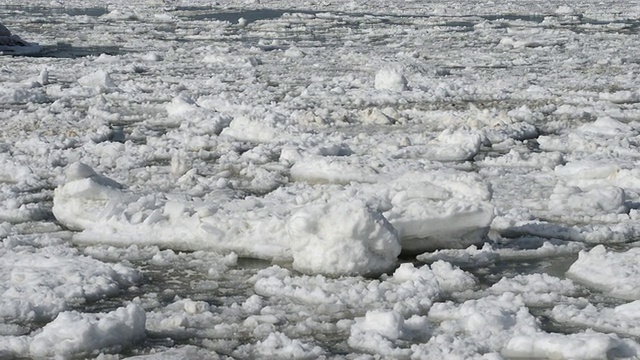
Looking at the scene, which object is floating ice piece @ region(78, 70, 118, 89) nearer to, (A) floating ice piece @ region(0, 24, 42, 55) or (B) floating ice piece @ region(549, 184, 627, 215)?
(A) floating ice piece @ region(0, 24, 42, 55)

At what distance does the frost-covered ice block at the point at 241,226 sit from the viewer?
5.59m

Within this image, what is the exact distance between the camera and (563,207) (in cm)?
733

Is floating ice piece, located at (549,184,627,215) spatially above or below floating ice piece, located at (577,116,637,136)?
above

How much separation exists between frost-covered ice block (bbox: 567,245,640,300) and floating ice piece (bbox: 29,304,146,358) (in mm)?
2537

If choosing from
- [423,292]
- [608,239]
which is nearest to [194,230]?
[423,292]

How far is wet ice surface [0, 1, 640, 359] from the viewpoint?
4.81m

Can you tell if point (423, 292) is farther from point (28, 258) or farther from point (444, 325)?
point (28, 258)

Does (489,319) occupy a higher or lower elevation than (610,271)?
higher

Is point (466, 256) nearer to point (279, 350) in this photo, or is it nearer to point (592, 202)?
point (592, 202)

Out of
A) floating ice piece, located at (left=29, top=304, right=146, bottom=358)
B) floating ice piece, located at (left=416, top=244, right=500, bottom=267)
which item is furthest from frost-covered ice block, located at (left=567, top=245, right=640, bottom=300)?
floating ice piece, located at (left=29, top=304, right=146, bottom=358)

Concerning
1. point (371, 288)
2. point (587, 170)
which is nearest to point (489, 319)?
point (371, 288)

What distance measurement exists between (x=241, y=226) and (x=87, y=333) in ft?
6.16

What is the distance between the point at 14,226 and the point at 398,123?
215 inches

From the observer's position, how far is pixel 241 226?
6250 mm
